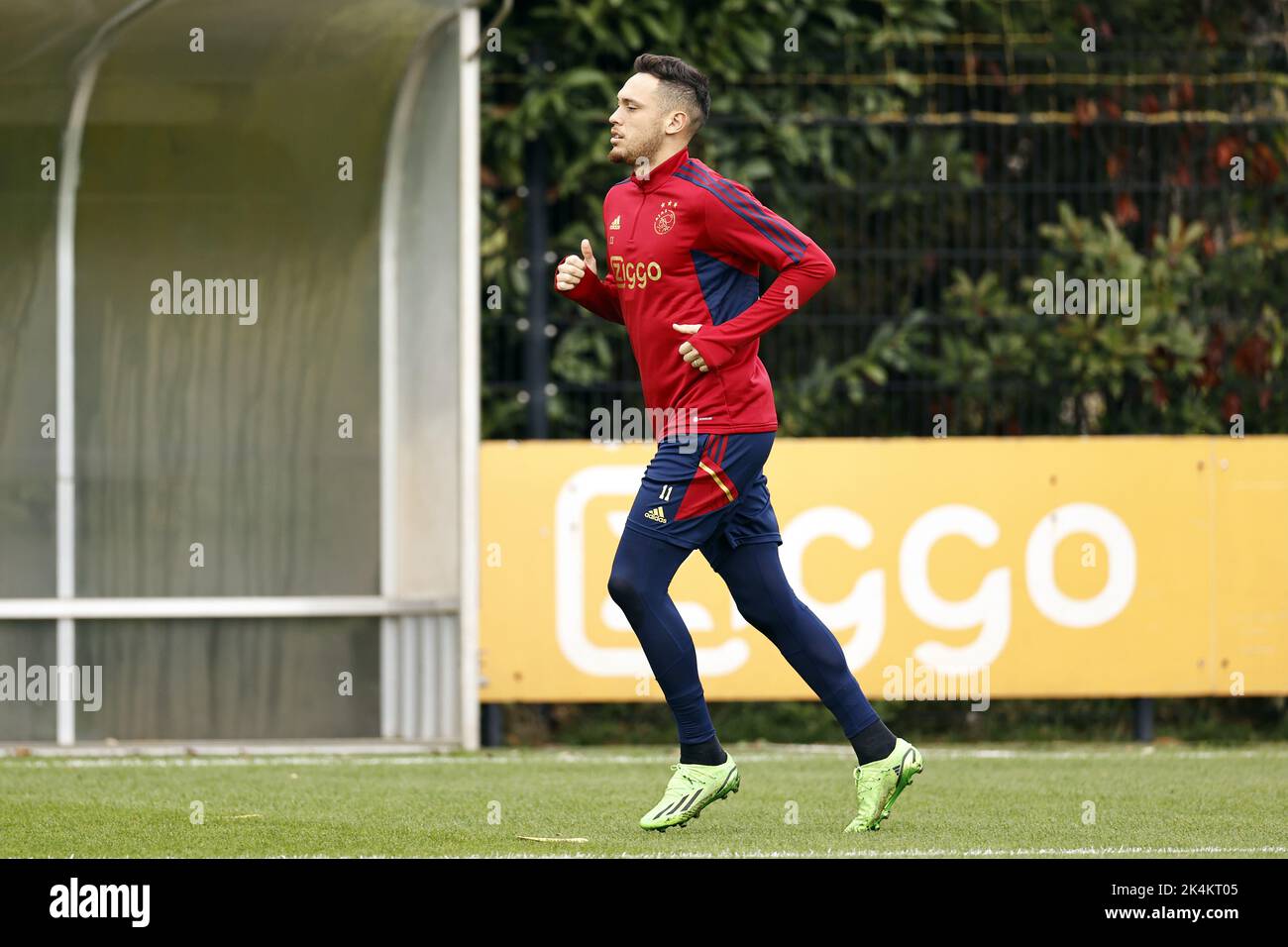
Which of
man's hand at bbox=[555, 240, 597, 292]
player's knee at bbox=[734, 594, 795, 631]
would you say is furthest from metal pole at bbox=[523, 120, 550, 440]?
player's knee at bbox=[734, 594, 795, 631]

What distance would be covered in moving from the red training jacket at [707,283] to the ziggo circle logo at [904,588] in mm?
2917

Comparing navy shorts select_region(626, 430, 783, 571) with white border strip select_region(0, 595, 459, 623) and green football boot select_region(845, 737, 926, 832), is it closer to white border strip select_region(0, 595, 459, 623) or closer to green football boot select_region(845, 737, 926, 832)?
green football boot select_region(845, 737, 926, 832)

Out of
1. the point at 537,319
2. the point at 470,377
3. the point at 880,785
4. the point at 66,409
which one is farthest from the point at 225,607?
the point at 880,785

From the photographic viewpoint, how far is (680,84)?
5637mm

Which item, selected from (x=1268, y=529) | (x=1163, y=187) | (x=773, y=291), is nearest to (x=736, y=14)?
(x=1163, y=187)

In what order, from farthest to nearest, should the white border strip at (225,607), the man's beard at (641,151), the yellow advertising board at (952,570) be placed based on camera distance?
the white border strip at (225,607), the yellow advertising board at (952,570), the man's beard at (641,151)

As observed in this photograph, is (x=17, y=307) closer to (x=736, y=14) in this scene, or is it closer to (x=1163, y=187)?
(x=736, y=14)

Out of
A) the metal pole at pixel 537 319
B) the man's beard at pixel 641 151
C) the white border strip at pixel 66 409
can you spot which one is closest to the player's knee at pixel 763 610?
the man's beard at pixel 641 151

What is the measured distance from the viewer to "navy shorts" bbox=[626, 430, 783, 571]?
5.45 meters

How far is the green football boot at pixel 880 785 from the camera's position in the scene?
5.49m

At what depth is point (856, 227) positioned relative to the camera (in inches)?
373

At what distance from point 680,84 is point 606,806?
2.13m

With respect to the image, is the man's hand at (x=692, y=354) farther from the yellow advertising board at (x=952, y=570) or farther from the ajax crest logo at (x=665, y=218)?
the yellow advertising board at (x=952, y=570)

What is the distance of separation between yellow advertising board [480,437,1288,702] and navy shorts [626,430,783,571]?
2.95 m
